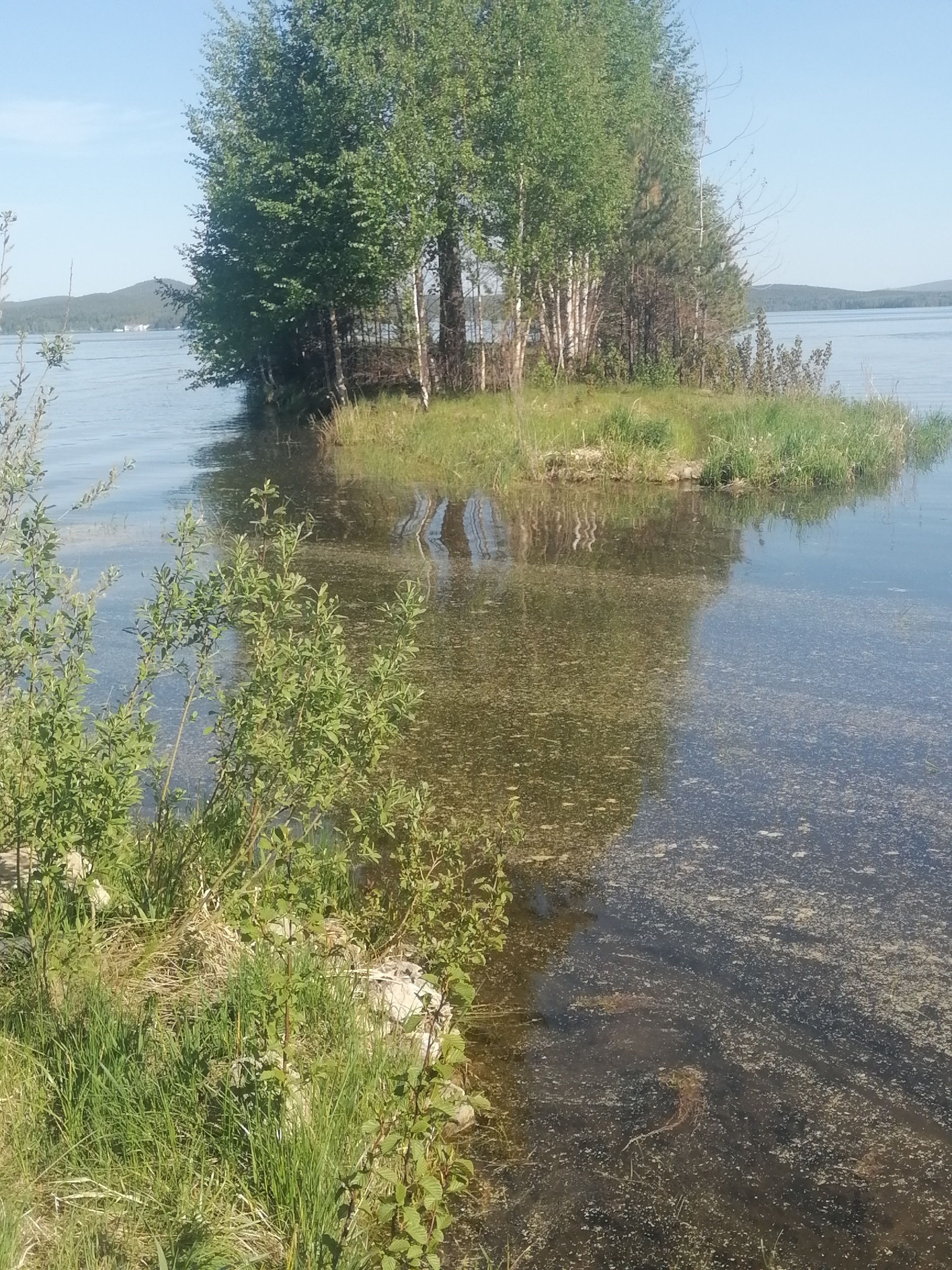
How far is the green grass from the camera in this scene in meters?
2.87

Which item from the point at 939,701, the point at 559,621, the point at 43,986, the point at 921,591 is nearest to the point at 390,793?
the point at 43,986

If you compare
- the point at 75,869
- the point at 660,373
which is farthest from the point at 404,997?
the point at 660,373

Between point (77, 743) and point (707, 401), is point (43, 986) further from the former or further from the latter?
point (707, 401)

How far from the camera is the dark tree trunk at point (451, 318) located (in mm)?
24516

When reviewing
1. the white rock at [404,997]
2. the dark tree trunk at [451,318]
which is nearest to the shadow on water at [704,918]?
the white rock at [404,997]

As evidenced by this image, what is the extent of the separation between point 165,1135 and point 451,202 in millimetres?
21091

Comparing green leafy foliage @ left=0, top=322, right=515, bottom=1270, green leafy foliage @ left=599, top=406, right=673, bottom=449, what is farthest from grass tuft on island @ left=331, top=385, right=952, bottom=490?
green leafy foliage @ left=0, top=322, right=515, bottom=1270

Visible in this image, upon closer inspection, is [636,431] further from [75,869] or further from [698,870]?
[75,869]

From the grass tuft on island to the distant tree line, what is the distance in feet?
9.22

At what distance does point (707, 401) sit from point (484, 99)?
→ 20.7ft

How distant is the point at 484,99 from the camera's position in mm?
20953

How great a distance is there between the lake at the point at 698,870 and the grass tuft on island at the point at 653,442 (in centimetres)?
347

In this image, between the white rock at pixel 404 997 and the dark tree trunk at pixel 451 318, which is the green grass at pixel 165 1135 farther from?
the dark tree trunk at pixel 451 318

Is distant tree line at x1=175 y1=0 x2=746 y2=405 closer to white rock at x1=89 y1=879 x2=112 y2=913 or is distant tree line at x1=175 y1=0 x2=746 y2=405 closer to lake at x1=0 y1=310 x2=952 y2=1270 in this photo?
lake at x1=0 y1=310 x2=952 y2=1270
